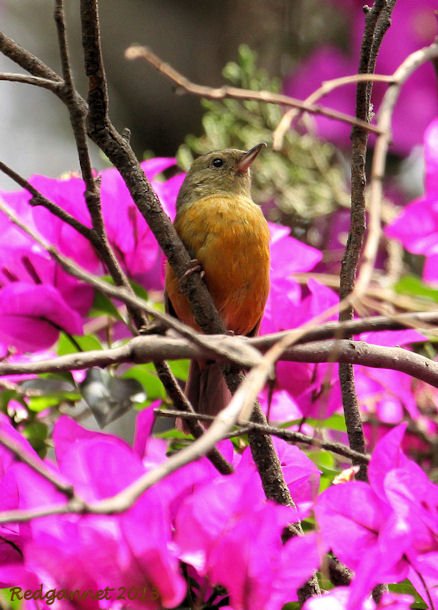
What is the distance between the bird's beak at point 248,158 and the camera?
222cm

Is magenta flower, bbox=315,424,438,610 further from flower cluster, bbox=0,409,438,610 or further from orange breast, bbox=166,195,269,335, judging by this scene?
orange breast, bbox=166,195,269,335

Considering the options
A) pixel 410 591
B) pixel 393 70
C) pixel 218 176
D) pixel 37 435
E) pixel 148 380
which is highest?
pixel 393 70

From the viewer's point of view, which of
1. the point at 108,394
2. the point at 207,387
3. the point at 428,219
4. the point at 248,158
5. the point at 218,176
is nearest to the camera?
the point at 108,394

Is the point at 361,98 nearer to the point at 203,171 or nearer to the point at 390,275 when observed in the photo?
the point at 390,275

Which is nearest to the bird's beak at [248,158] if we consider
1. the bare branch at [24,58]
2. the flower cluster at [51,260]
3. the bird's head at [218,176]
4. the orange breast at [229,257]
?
the bird's head at [218,176]

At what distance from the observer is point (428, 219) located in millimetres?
1515

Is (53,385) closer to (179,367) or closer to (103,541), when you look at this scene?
(179,367)

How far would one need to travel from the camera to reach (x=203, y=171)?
240 cm

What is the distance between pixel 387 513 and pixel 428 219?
2.32 feet

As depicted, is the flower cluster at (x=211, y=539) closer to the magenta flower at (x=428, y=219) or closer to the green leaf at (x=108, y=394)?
the green leaf at (x=108, y=394)

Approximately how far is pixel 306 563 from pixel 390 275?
1341mm

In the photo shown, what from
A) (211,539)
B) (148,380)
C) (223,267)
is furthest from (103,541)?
(223,267)

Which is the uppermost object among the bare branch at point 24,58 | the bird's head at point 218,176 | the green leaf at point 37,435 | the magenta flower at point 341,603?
the bird's head at point 218,176

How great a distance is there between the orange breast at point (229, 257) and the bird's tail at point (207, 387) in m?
0.14
